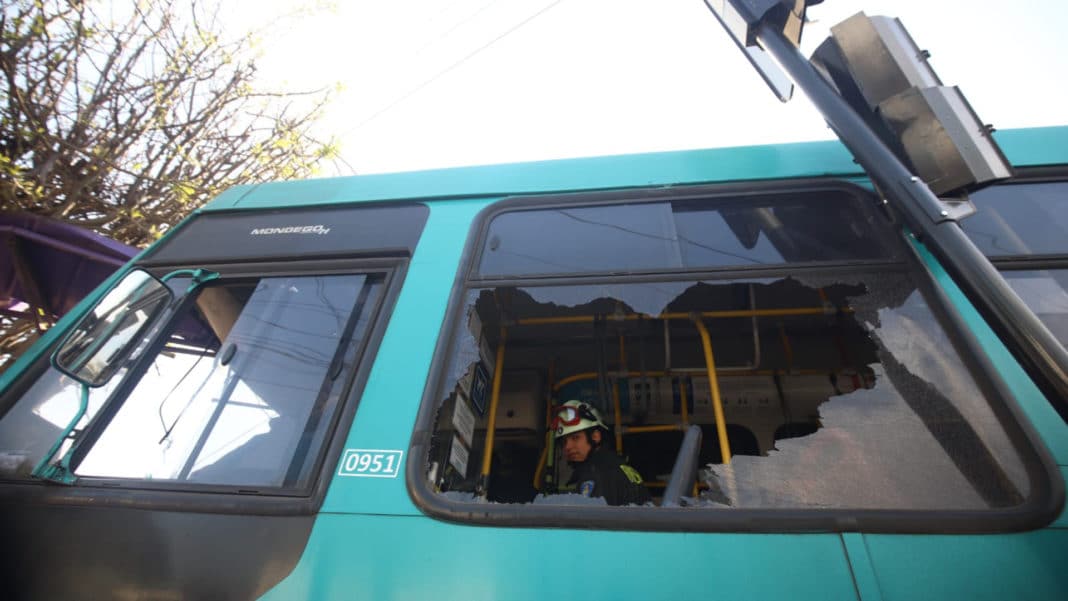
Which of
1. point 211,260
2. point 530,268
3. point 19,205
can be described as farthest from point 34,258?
point 530,268

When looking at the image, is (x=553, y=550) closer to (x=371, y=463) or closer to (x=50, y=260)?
(x=371, y=463)

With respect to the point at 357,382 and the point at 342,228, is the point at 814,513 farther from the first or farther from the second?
the point at 342,228

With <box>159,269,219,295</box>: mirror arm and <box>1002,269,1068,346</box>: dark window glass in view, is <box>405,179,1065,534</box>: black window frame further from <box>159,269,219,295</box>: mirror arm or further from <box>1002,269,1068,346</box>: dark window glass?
<box>159,269,219,295</box>: mirror arm

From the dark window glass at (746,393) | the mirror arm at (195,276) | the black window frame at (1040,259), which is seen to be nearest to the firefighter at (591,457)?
the dark window glass at (746,393)

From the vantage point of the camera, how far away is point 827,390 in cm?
282

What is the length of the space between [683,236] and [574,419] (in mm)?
1269

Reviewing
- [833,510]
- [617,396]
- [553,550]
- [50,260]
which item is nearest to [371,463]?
[553,550]

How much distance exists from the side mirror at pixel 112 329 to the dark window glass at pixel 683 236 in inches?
46.1

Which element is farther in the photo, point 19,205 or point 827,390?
point 19,205

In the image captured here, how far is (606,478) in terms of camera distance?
233cm

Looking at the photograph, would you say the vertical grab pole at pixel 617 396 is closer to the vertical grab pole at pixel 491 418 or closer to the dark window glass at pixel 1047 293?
the vertical grab pole at pixel 491 418

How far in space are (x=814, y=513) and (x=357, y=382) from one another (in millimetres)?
1295

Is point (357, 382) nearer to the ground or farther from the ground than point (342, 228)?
nearer to the ground

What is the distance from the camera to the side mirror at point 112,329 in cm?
161
